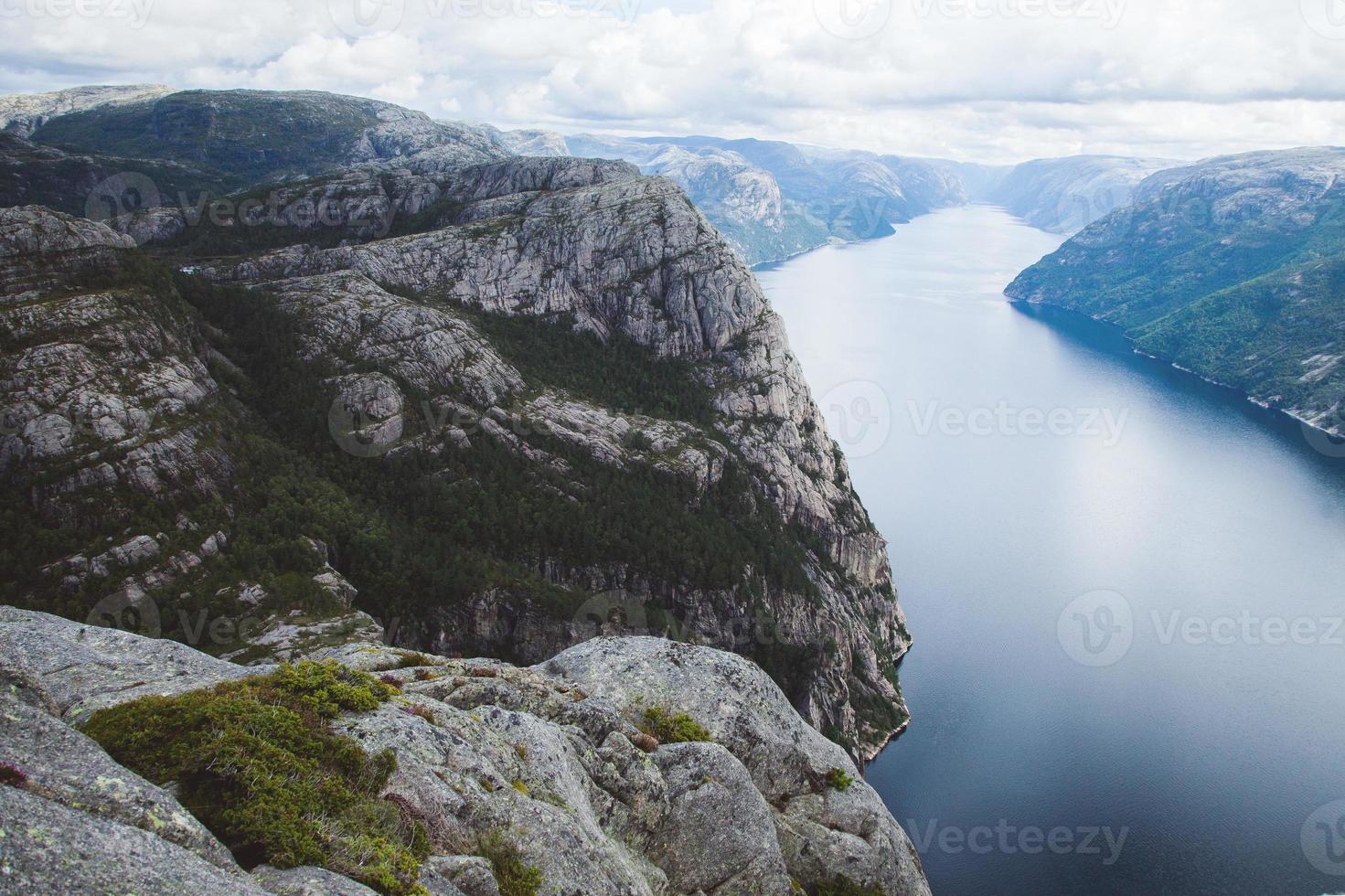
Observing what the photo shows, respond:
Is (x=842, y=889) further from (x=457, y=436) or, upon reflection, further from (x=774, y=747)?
(x=457, y=436)

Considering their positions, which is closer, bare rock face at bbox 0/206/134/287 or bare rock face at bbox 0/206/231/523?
bare rock face at bbox 0/206/231/523

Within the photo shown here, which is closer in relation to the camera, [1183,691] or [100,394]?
[100,394]

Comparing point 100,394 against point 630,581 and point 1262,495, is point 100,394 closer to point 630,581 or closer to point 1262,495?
point 630,581


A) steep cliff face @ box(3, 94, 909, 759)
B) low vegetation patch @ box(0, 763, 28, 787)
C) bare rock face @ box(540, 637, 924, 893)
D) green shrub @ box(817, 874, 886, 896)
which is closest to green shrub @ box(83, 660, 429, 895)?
low vegetation patch @ box(0, 763, 28, 787)

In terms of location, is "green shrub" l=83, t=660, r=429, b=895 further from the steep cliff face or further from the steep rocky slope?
the steep cliff face

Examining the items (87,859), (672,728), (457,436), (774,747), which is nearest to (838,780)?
(774,747)

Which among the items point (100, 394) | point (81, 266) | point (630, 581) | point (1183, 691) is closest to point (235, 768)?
point (100, 394)

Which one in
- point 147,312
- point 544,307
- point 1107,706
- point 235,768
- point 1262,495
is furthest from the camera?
point 1262,495

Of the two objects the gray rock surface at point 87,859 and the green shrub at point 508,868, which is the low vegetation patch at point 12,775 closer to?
the gray rock surface at point 87,859
